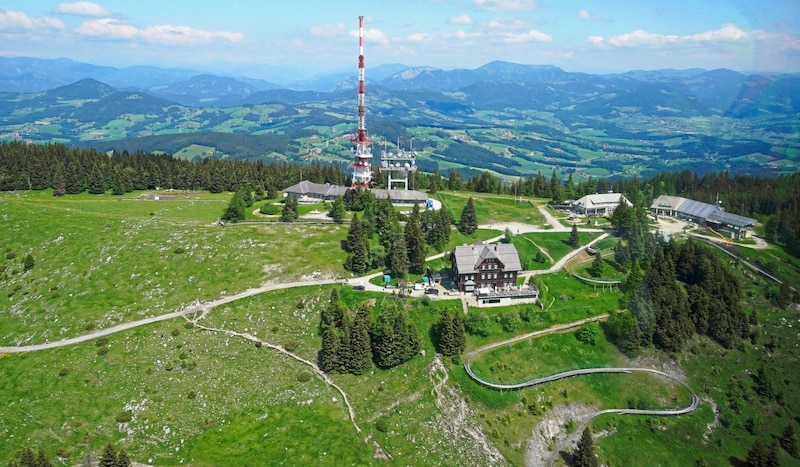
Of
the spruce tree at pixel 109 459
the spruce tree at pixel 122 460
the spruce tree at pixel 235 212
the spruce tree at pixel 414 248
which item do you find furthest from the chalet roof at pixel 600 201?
the spruce tree at pixel 109 459

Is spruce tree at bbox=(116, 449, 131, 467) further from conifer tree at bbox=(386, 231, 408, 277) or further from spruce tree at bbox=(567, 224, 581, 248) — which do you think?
spruce tree at bbox=(567, 224, 581, 248)

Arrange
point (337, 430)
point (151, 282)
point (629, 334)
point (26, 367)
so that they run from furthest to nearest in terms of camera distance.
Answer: point (151, 282)
point (629, 334)
point (26, 367)
point (337, 430)

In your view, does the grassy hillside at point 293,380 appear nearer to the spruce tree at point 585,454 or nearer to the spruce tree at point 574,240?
the spruce tree at point 585,454

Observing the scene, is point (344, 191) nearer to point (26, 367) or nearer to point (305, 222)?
point (305, 222)

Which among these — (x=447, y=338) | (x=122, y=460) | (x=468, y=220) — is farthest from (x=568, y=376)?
(x=122, y=460)

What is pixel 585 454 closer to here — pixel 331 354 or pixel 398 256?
pixel 331 354

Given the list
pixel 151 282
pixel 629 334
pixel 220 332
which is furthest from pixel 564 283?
pixel 151 282
